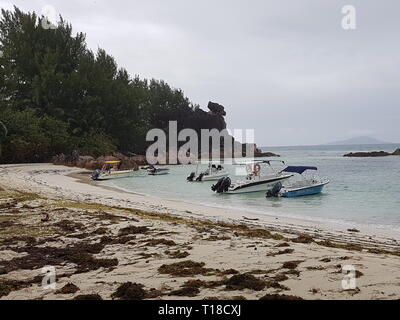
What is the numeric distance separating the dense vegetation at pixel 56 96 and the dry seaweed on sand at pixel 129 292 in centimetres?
4355

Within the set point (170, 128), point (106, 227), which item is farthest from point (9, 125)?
point (170, 128)

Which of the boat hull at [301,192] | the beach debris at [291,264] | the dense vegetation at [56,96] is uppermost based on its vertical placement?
the dense vegetation at [56,96]

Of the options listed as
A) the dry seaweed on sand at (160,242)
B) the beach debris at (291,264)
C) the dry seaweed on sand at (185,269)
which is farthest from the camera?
the dry seaweed on sand at (160,242)

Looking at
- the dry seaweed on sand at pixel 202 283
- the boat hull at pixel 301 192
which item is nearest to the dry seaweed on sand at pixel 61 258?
the dry seaweed on sand at pixel 202 283

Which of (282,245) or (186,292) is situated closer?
(186,292)

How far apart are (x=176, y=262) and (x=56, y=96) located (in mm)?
55120

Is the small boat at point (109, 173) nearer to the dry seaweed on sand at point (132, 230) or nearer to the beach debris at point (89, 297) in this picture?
the dry seaweed on sand at point (132, 230)

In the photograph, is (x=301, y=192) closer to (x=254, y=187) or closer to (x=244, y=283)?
(x=254, y=187)

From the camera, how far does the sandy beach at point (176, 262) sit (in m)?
6.03

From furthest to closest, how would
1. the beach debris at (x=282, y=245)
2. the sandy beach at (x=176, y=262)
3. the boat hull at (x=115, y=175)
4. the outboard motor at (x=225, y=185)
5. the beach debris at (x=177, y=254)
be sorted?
1. the boat hull at (x=115, y=175)
2. the outboard motor at (x=225, y=185)
3. the beach debris at (x=282, y=245)
4. the beach debris at (x=177, y=254)
5. the sandy beach at (x=176, y=262)

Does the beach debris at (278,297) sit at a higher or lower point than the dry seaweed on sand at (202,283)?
higher

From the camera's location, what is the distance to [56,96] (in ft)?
187

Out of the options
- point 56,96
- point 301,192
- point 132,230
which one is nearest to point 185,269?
point 132,230

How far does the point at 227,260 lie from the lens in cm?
788
